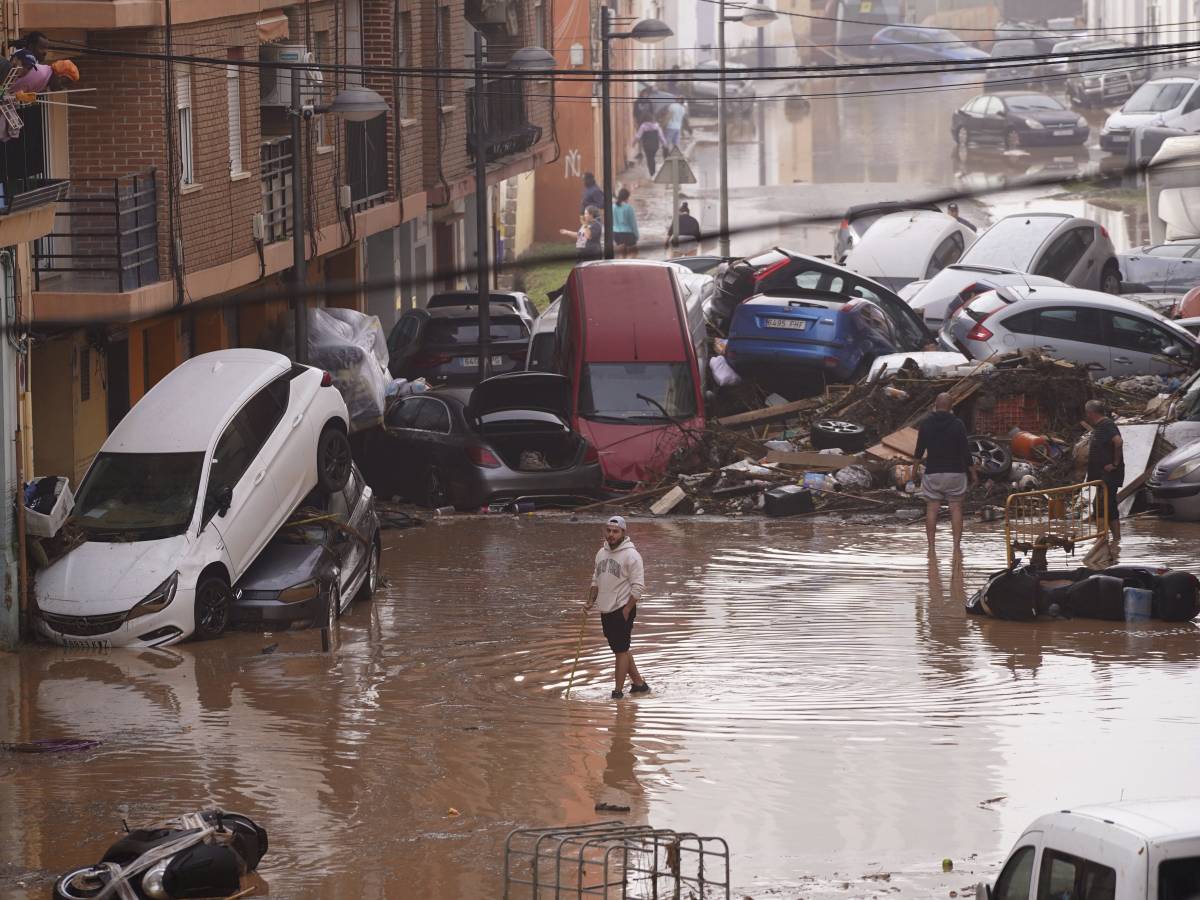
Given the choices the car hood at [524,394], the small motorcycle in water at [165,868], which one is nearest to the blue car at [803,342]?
the car hood at [524,394]

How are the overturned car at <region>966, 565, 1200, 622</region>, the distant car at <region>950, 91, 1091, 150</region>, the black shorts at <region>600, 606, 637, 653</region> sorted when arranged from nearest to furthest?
the black shorts at <region>600, 606, 637, 653</region> < the overturned car at <region>966, 565, 1200, 622</region> < the distant car at <region>950, 91, 1091, 150</region>

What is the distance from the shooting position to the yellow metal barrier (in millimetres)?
17297

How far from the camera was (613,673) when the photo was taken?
15203 mm

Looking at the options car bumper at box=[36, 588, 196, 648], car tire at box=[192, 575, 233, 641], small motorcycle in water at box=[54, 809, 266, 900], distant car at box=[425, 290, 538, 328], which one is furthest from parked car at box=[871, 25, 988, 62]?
small motorcycle in water at box=[54, 809, 266, 900]

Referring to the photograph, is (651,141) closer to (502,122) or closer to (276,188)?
(502,122)

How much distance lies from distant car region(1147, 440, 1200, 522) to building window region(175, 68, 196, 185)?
39.0ft

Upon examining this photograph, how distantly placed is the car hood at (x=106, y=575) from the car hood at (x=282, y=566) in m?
0.83

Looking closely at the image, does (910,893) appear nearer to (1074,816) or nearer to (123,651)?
(1074,816)

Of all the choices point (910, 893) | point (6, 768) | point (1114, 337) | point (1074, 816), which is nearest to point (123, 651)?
point (6, 768)

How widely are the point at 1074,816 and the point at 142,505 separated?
11.2 meters

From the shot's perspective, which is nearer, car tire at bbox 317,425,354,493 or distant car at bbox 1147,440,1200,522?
car tire at bbox 317,425,354,493

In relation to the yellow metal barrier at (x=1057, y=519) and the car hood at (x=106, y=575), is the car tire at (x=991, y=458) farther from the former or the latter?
the car hood at (x=106, y=575)

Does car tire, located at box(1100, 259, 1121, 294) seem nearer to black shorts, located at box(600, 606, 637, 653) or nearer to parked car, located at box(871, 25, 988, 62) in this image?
black shorts, located at box(600, 606, 637, 653)

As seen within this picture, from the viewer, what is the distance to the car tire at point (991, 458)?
74.3 ft
